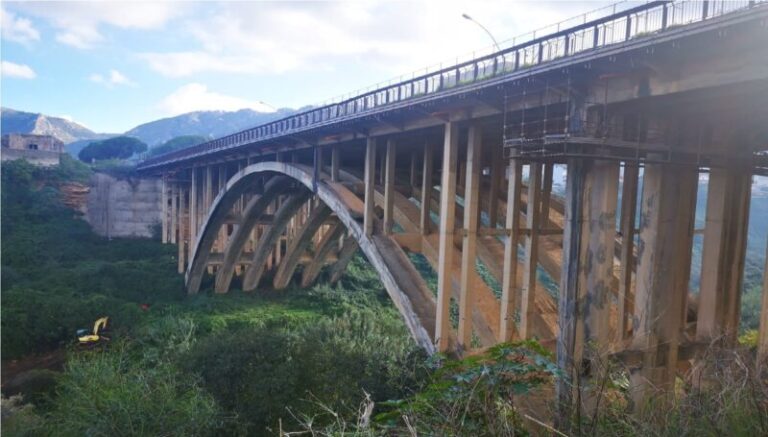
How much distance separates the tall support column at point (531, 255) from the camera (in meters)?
10.6

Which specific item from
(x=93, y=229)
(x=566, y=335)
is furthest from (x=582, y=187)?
(x=93, y=229)

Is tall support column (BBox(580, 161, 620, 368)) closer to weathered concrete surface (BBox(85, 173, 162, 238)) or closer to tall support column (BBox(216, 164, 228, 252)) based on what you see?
tall support column (BBox(216, 164, 228, 252))

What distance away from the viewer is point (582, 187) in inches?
334

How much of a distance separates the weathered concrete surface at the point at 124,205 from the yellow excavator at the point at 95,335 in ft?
55.9

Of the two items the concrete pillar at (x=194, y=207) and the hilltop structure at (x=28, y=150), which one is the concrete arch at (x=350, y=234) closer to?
the concrete pillar at (x=194, y=207)

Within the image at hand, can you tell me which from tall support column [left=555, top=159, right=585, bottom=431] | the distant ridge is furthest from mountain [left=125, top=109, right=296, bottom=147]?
tall support column [left=555, top=159, right=585, bottom=431]

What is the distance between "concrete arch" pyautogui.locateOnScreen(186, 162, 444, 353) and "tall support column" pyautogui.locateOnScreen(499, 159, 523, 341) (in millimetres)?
1859

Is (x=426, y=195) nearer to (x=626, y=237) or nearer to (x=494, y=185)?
(x=494, y=185)

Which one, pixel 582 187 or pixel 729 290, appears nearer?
pixel 582 187

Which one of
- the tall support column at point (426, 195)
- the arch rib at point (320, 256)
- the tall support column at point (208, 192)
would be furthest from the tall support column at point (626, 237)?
the tall support column at point (208, 192)

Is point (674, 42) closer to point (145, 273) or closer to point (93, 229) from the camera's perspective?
point (145, 273)

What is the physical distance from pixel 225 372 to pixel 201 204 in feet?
70.5

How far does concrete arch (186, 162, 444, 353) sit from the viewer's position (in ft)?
41.8

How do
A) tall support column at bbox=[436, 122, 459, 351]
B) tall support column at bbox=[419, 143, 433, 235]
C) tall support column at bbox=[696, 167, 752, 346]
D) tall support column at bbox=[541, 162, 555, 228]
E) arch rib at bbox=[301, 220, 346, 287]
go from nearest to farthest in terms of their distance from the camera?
tall support column at bbox=[696, 167, 752, 346] → tall support column at bbox=[436, 122, 459, 351] → tall support column at bbox=[541, 162, 555, 228] → tall support column at bbox=[419, 143, 433, 235] → arch rib at bbox=[301, 220, 346, 287]
